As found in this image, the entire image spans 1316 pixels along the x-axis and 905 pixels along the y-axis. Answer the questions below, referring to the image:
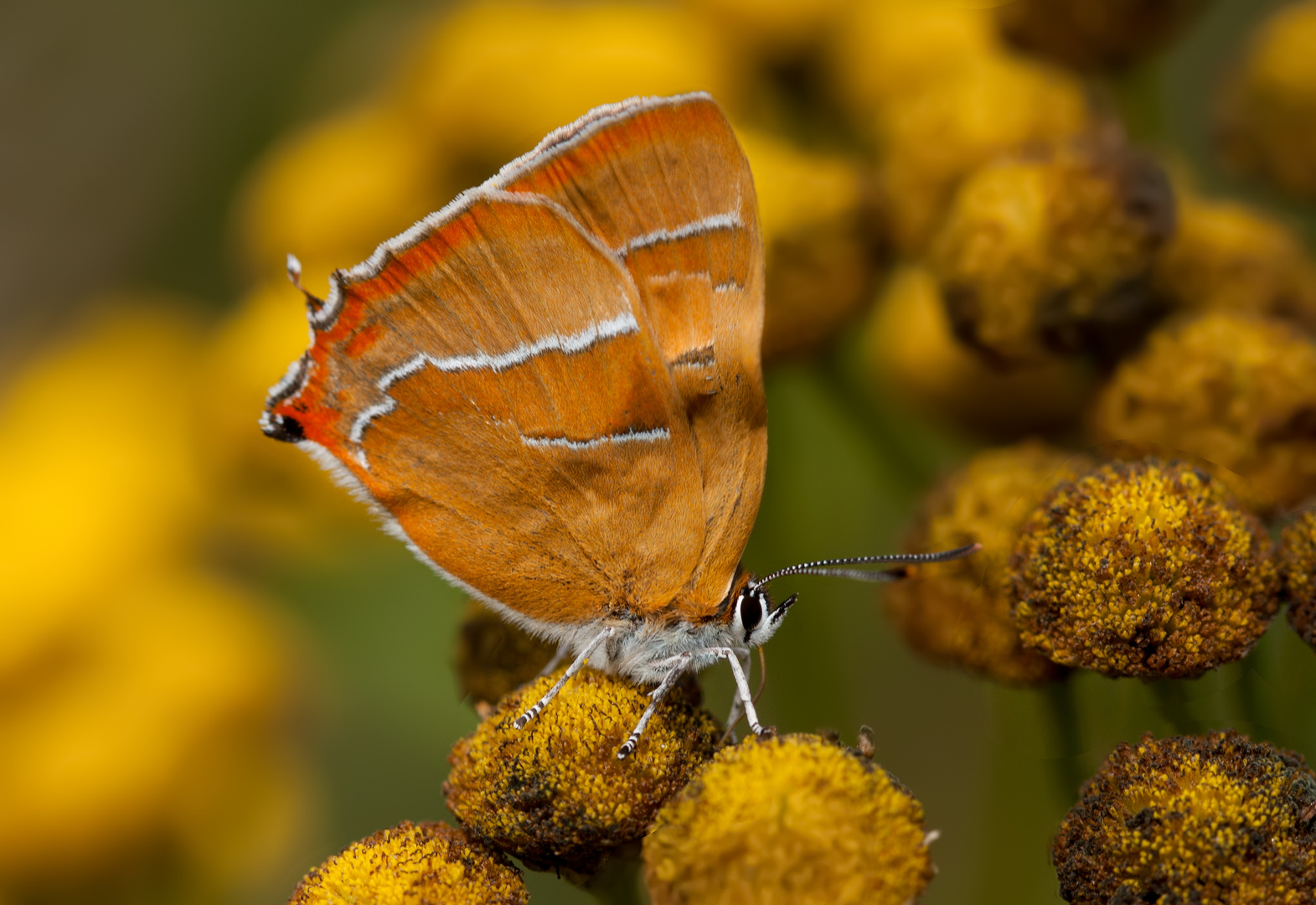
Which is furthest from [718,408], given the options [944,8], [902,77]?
[944,8]

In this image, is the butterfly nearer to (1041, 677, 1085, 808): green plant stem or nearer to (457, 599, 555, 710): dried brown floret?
(457, 599, 555, 710): dried brown floret

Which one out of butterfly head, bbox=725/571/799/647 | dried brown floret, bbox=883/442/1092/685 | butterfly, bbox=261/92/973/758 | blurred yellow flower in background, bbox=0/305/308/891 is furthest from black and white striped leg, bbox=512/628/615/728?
blurred yellow flower in background, bbox=0/305/308/891

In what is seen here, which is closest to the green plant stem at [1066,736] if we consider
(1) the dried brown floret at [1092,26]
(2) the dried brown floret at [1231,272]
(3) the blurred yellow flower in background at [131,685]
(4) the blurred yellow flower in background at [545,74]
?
(2) the dried brown floret at [1231,272]

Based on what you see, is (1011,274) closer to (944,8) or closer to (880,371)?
(880,371)

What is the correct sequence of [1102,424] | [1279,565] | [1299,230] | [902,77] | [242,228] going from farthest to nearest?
[242,228] → [902,77] → [1299,230] → [1102,424] → [1279,565]

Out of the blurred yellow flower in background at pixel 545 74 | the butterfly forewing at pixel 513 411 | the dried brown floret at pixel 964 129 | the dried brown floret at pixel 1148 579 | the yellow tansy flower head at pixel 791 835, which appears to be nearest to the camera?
the yellow tansy flower head at pixel 791 835

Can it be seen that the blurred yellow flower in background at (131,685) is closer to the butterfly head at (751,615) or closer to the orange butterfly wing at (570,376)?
the orange butterfly wing at (570,376)
